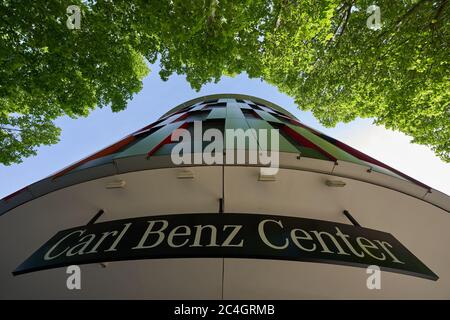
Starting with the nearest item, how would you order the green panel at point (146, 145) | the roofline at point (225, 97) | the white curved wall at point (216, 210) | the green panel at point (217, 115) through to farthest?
the white curved wall at point (216, 210), the green panel at point (146, 145), the green panel at point (217, 115), the roofline at point (225, 97)

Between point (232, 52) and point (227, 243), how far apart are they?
23.2 feet

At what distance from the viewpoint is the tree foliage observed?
666cm

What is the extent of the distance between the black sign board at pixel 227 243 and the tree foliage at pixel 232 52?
520 centimetres

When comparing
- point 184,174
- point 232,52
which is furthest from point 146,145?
point 232,52

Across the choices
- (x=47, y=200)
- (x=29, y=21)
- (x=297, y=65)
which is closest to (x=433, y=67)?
(x=297, y=65)

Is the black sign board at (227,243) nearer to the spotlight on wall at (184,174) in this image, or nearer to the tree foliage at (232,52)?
the spotlight on wall at (184,174)

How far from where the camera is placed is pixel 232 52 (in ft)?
27.9

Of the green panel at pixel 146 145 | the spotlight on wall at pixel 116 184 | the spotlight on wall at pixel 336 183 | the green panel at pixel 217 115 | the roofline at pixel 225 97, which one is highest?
the roofline at pixel 225 97

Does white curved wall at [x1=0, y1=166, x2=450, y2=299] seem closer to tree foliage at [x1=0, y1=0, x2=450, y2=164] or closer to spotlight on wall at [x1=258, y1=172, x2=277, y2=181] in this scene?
spotlight on wall at [x1=258, y1=172, x2=277, y2=181]

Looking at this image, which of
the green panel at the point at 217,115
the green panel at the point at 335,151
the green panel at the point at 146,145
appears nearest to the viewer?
the green panel at the point at 146,145

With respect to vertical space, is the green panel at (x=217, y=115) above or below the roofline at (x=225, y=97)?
below

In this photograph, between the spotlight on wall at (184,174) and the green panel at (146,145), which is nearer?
the spotlight on wall at (184,174)

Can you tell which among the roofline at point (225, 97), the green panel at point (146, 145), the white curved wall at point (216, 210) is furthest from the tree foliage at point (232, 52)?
the white curved wall at point (216, 210)

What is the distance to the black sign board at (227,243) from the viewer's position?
3045mm
